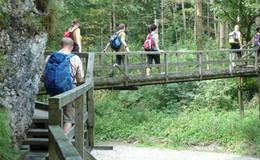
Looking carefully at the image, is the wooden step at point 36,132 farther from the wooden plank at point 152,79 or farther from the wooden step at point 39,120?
the wooden plank at point 152,79

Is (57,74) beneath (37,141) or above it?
above

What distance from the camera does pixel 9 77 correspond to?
641 centimetres

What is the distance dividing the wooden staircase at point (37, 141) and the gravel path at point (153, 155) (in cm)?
749

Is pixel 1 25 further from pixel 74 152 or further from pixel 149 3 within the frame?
pixel 149 3

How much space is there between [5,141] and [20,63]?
1466 mm

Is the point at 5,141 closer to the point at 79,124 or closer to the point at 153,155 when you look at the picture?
the point at 79,124

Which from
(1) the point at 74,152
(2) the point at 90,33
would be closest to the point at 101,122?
(2) the point at 90,33

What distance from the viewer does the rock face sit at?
20.9 ft

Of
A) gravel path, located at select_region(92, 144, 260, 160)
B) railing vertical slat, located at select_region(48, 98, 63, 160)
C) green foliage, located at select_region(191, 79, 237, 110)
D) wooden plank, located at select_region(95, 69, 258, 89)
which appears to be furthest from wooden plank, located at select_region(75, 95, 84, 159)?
green foliage, located at select_region(191, 79, 237, 110)

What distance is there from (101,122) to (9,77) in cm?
1475

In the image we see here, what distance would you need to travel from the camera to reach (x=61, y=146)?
2.86 meters

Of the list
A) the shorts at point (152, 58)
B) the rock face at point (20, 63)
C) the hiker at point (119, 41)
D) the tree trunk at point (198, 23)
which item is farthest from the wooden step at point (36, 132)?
the tree trunk at point (198, 23)

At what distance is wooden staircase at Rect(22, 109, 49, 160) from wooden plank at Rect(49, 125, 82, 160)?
294 centimetres

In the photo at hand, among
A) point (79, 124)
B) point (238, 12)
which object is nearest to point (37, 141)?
point (79, 124)
